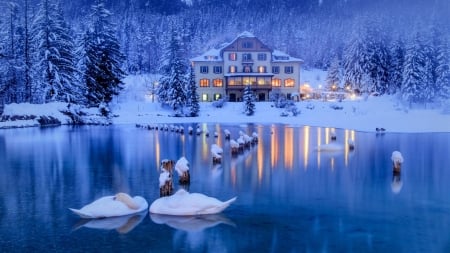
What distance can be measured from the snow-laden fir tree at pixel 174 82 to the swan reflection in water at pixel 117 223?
57.8 meters

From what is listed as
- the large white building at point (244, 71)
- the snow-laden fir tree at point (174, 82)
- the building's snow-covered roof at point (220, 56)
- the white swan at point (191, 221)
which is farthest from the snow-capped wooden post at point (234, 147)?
the building's snow-covered roof at point (220, 56)

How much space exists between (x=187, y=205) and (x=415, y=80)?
6079 centimetres

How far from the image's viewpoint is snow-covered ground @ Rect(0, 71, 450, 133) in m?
51.4

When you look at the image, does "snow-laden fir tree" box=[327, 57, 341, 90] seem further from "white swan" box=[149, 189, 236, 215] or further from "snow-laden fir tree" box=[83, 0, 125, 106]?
"white swan" box=[149, 189, 236, 215]

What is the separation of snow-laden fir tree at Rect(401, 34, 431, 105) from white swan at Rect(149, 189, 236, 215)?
59487mm

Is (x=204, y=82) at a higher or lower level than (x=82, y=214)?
higher

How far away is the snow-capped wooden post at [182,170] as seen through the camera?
1827 cm

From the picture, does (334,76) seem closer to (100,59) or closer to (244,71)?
(244,71)

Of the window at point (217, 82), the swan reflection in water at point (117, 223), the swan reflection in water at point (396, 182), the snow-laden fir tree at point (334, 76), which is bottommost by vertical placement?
the swan reflection in water at point (117, 223)

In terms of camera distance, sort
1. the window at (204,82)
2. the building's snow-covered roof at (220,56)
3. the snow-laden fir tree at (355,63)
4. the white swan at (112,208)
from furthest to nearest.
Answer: the window at (204,82) → the building's snow-covered roof at (220,56) → the snow-laden fir tree at (355,63) → the white swan at (112,208)

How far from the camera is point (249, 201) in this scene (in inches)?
612

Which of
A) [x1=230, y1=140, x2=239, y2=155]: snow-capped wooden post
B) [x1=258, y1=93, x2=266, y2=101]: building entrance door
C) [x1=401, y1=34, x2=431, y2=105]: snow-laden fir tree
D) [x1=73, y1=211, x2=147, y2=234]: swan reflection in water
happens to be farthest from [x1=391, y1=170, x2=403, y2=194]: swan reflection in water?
[x1=258, y1=93, x2=266, y2=101]: building entrance door

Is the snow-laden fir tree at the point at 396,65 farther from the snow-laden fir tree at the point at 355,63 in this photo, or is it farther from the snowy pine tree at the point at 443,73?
the snowy pine tree at the point at 443,73

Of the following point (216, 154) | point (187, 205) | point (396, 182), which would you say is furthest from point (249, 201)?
point (216, 154)
